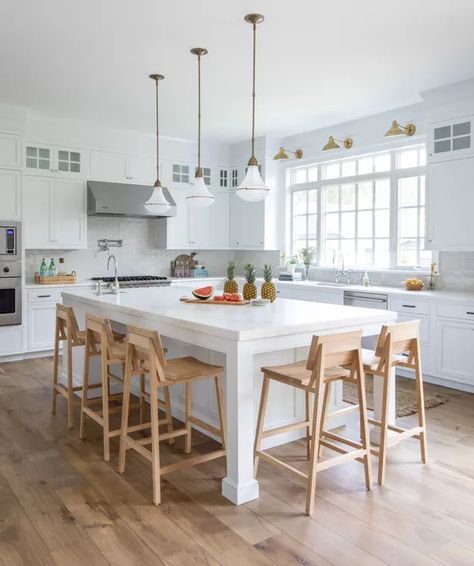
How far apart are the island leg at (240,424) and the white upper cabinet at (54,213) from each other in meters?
4.37

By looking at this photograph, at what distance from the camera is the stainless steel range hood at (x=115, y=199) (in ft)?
21.0

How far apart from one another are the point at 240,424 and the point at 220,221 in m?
5.46

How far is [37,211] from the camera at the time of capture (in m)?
6.20

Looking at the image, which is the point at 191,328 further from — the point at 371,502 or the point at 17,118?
the point at 17,118

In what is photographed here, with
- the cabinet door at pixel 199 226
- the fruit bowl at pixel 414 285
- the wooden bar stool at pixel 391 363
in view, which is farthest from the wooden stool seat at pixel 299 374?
the cabinet door at pixel 199 226

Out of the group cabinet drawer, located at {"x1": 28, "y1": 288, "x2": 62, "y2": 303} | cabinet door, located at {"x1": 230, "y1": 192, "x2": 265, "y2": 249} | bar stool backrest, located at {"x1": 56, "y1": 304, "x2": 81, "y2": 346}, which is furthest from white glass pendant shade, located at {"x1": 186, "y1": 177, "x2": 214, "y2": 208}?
cabinet door, located at {"x1": 230, "y1": 192, "x2": 265, "y2": 249}

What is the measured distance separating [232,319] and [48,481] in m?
1.37

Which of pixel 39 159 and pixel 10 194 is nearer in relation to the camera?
pixel 10 194

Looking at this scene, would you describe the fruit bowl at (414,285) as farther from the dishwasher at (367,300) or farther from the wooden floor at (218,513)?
the wooden floor at (218,513)

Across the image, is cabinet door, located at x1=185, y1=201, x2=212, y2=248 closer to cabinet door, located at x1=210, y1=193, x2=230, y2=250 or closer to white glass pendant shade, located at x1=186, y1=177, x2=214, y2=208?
cabinet door, located at x1=210, y1=193, x2=230, y2=250

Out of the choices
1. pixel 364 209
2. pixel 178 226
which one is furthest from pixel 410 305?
pixel 178 226

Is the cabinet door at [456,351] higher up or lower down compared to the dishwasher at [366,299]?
lower down

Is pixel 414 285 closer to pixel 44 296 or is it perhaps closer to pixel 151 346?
pixel 151 346

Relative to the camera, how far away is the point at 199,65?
4.26 meters
